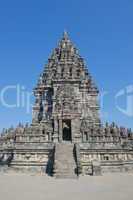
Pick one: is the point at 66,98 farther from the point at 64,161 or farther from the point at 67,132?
the point at 64,161

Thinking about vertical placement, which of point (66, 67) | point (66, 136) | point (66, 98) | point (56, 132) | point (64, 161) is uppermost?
point (66, 67)

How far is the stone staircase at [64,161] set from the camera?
2301 cm

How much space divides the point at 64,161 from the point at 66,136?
32.1 feet

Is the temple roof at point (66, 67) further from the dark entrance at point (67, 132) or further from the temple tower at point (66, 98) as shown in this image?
the dark entrance at point (67, 132)

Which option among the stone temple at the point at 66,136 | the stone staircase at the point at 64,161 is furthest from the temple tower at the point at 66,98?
the stone staircase at the point at 64,161

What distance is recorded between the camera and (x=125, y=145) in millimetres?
29375

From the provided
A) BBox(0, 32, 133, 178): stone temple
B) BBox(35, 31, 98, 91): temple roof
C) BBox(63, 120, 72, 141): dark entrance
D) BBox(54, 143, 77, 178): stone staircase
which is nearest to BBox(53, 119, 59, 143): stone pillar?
BBox(0, 32, 133, 178): stone temple

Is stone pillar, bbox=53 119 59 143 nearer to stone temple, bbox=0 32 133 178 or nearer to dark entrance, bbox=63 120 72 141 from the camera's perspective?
stone temple, bbox=0 32 133 178

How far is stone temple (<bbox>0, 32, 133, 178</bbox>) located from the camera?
2732cm

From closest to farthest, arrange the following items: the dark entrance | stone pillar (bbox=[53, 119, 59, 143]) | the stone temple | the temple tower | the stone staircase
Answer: the stone staircase
the stone temple
stone pillar (bbox=[53, 119, 59, 143])
the temple tower
the dark entrance

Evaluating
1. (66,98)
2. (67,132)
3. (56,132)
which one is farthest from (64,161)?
(67,132)

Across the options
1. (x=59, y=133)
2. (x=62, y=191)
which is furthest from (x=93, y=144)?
(x=62, y=191)

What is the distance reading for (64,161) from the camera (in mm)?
25156

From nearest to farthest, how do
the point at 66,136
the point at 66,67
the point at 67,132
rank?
the point at 66,136
the point at 67,132
the point at 66,67
